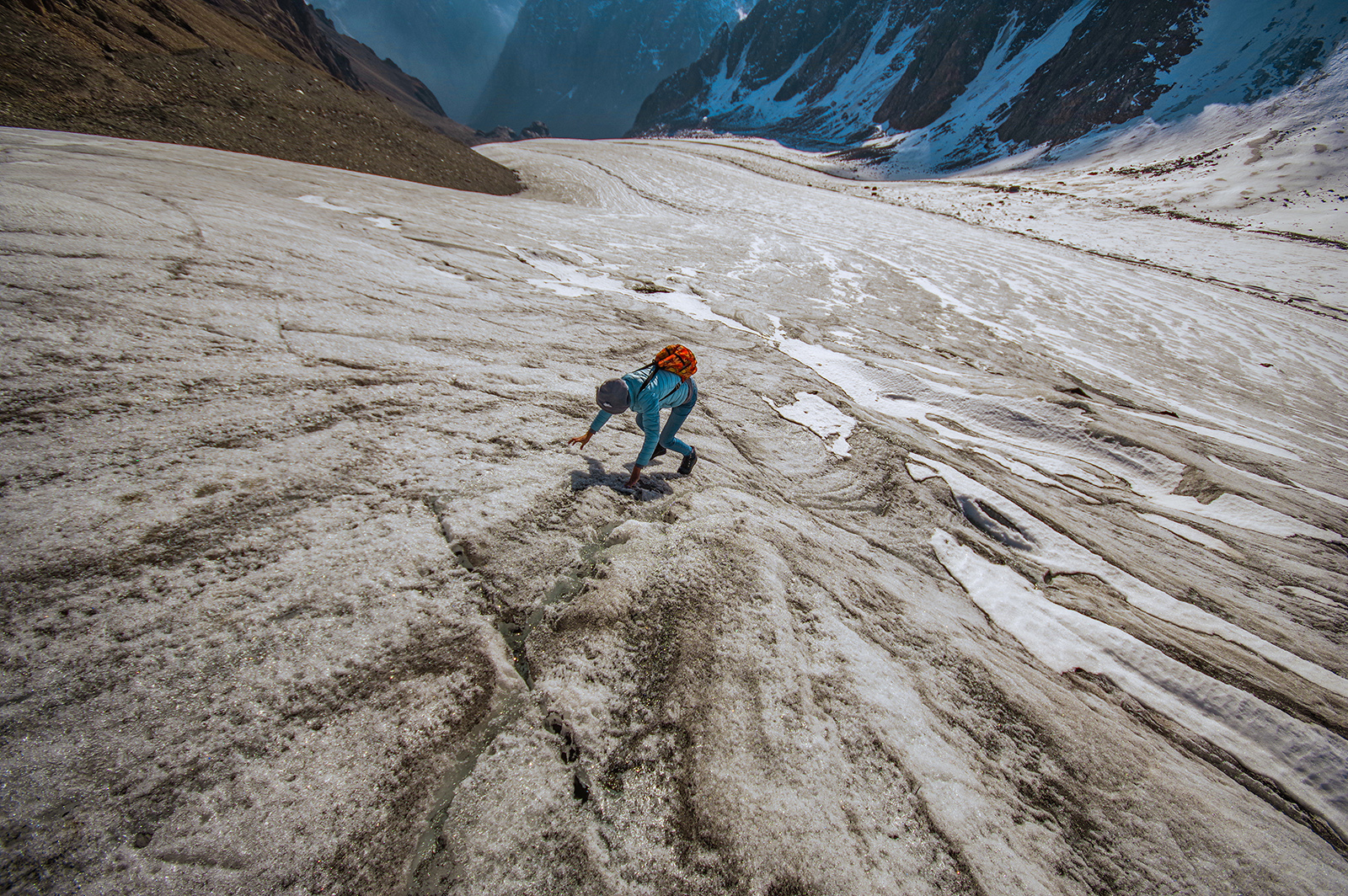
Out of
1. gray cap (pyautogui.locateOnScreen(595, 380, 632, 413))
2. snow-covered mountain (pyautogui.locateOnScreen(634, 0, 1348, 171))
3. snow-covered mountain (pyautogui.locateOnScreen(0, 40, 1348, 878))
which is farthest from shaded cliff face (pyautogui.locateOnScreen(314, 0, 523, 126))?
gray cap (pyautogui.locateOnScreen(595, 380, 632, 413))

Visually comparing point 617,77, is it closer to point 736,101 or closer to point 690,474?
point 736,101

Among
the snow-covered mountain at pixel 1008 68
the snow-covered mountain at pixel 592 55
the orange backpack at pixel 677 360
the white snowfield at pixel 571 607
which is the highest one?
the snow-covered mountain at pixel 592 55

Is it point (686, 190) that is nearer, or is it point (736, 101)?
point (686, 190)

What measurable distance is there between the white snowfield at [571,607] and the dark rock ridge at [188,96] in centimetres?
563

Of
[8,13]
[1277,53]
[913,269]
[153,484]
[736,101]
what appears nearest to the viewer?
[153,484]

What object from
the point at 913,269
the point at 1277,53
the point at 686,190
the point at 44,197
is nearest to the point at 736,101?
the point at 1277,53

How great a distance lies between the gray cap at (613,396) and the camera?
3268 millimetres

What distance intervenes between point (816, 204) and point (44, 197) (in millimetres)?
20154

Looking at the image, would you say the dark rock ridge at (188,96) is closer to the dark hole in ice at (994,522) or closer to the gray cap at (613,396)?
the gray cap at (613,396)

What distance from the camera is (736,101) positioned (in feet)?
300

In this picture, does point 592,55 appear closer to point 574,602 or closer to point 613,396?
point 613,396

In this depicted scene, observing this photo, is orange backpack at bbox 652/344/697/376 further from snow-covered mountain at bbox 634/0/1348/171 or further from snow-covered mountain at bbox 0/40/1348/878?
snow-covered mountain at bbox 634/0/1348/171

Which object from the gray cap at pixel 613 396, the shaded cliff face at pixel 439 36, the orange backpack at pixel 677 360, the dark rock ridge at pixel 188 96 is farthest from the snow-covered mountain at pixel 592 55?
the gray cap at pixel 613 396

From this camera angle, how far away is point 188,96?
1084 cm
